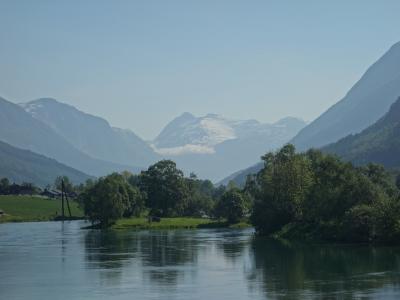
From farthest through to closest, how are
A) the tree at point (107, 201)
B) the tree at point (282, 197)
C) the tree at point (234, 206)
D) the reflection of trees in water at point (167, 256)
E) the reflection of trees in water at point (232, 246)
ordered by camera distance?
the tree at point (234, 206), the tree at point (107, 201), the tree at point (282, 197), the reflection of trees in water at point (232, 246), the reflection of trees in water at point (167, 256)

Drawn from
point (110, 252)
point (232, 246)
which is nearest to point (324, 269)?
point (232, 246)

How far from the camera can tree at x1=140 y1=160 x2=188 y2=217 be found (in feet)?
636

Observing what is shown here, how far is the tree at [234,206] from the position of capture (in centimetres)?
17162

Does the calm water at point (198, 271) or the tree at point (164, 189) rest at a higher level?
the tree at point (164, 189)

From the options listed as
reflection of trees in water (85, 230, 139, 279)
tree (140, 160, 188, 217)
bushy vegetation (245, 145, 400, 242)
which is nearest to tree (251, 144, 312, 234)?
bushy vegetation (245, 145, 400, 242)

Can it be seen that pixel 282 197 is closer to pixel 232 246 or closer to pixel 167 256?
pixel 232 246

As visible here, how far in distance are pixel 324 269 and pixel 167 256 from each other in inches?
973

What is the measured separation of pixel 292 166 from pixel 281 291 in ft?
235

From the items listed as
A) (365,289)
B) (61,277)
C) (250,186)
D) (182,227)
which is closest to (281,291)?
(365,289)

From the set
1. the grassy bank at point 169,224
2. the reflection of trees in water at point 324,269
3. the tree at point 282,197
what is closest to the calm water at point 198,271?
the reflection of trees in water at point 324,269

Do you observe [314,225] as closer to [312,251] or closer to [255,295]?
[312,251]

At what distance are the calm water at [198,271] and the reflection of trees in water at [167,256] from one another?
10 cm

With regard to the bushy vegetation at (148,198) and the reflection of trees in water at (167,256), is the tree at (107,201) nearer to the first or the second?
the bushy vegetation at (148,198)

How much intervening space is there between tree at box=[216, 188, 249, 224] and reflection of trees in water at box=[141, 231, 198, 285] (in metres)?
41.4
